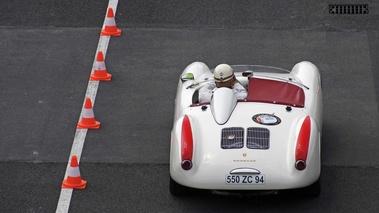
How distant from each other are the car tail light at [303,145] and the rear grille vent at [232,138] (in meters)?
0.67

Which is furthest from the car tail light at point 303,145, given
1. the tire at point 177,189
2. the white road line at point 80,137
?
the white road line at point 80,137

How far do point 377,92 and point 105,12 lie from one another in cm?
508

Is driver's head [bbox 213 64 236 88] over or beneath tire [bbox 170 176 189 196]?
over

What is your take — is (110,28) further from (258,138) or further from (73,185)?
(258,138)

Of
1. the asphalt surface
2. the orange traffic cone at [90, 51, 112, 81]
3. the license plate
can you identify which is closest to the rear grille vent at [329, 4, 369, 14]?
the asphalt surface

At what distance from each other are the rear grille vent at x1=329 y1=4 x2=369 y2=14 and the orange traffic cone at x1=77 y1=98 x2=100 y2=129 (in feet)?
17.1

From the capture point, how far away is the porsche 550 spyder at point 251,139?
13.6m

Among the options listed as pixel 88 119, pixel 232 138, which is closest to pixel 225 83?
pixel 232 138

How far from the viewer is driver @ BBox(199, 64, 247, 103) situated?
48.9 feet

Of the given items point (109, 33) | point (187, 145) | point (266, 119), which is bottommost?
point (187, 145)

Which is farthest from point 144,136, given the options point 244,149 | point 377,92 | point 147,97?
point 377,92

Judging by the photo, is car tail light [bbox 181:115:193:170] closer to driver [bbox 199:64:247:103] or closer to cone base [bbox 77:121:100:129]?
driver [bbox 199:64:247:103]

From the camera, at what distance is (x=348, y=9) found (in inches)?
768

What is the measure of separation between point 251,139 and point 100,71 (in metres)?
4.20
